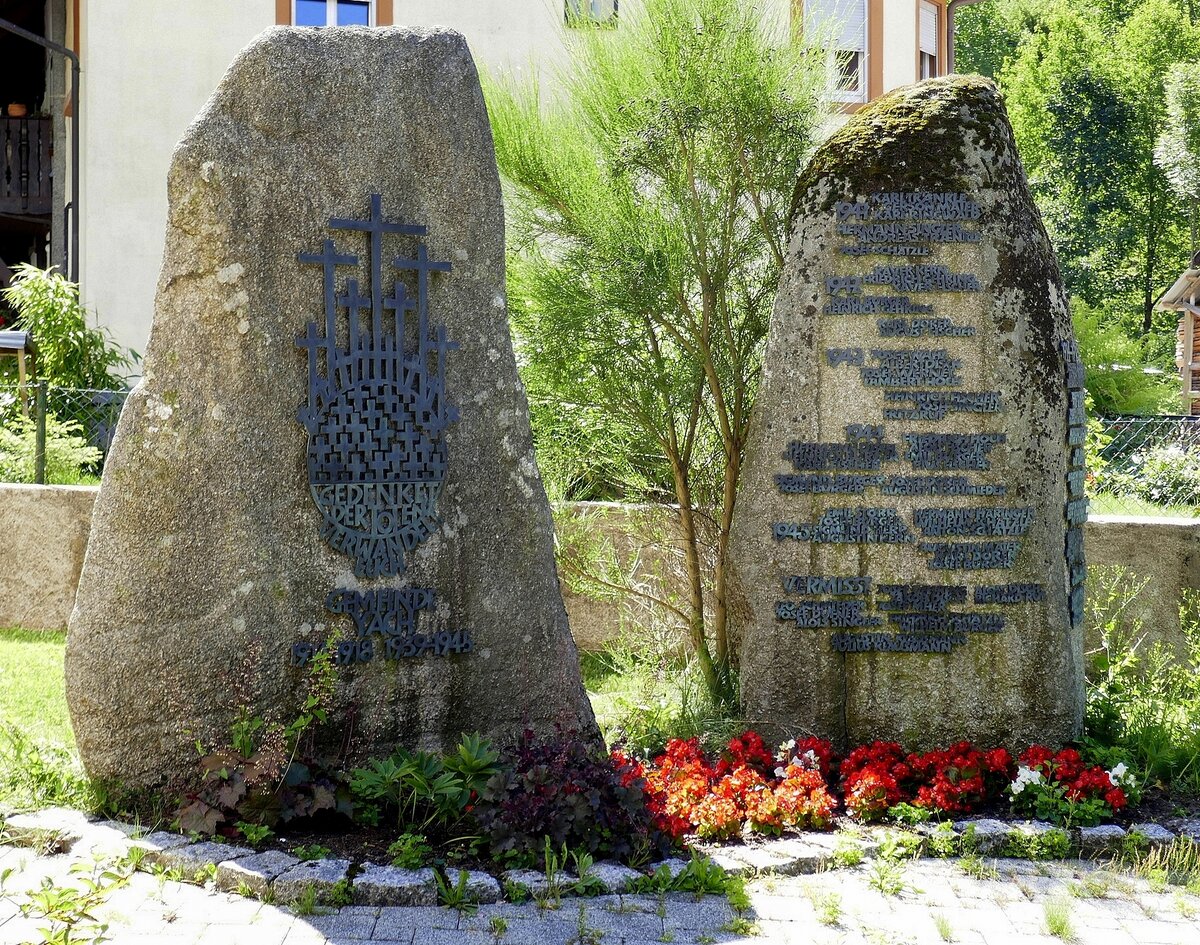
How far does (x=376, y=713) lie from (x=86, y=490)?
3904 mm

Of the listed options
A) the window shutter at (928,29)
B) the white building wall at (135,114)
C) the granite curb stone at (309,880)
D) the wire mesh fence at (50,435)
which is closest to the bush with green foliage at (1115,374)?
the window shutter at (928,29)

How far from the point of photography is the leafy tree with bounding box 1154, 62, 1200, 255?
23.2m

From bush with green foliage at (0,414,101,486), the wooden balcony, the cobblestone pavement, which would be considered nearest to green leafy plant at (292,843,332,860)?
the cobblestone pavement

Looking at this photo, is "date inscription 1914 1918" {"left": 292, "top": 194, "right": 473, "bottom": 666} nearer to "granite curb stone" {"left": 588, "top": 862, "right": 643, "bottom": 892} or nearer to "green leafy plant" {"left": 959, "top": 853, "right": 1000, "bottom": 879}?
"granite curb stone" {"left": 588, "top": 862, "right": 643, "bottom": 892}

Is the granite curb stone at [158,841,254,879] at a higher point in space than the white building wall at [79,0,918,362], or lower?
lower

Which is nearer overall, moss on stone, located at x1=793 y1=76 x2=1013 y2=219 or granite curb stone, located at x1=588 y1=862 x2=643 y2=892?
granite curb stone, located at x1=588 y1=862 x2=643 y2=892

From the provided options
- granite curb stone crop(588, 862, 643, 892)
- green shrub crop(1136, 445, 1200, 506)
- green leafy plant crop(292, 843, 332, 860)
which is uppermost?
green shrub crop(1136, 445, 1200, 506)

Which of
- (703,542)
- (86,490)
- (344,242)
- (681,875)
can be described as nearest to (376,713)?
(681,875)

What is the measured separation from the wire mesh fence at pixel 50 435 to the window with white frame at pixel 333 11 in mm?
6279

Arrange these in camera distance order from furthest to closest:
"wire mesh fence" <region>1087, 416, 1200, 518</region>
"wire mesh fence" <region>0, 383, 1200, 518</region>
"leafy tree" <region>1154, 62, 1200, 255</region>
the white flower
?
"leafy tree" <region>1154, 62, 1200, 255</region> < "wire mesh fence" <region>1087, 416, 1200, 518</region> < "wire mesh fence" <region>0, 383, 1200, 518</region> < the white flower

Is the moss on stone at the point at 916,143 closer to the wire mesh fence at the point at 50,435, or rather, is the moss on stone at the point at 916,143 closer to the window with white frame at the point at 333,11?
the wire mesh fence at the point at 50,435

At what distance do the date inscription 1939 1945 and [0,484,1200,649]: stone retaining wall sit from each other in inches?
61.9

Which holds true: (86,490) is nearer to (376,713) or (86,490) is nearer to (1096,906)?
(376,713)

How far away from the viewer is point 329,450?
445 centimetres
